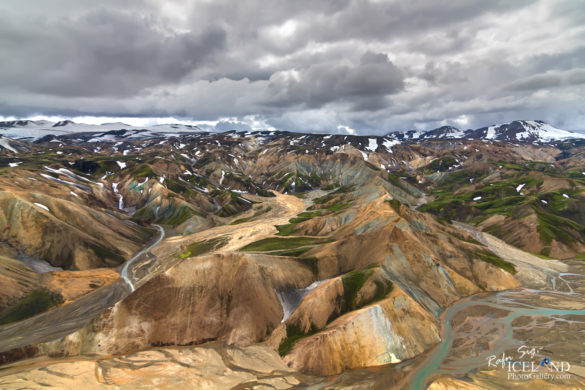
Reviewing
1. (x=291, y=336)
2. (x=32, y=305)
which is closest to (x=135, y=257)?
(x=32, y=305)

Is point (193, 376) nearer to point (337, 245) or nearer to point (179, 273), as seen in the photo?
point (179, 273)

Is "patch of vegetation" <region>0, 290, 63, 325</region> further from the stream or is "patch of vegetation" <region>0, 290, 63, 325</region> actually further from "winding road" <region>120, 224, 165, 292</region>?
the stream

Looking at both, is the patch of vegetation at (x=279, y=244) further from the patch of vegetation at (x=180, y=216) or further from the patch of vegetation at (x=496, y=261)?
the patch of vegetation at (x=180, y=216)

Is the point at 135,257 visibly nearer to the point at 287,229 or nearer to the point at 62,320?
the point at 62,320

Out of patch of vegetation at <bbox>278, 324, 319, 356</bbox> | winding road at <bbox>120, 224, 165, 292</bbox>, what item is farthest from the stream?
winding road at <bbox>120, 224, 165, 292</bbox>

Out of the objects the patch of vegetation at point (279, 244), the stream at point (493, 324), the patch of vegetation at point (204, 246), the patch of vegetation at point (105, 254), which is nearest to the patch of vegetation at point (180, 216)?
the patch of vegetation at point (204, 246)

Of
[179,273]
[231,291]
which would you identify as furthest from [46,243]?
[231,291]
